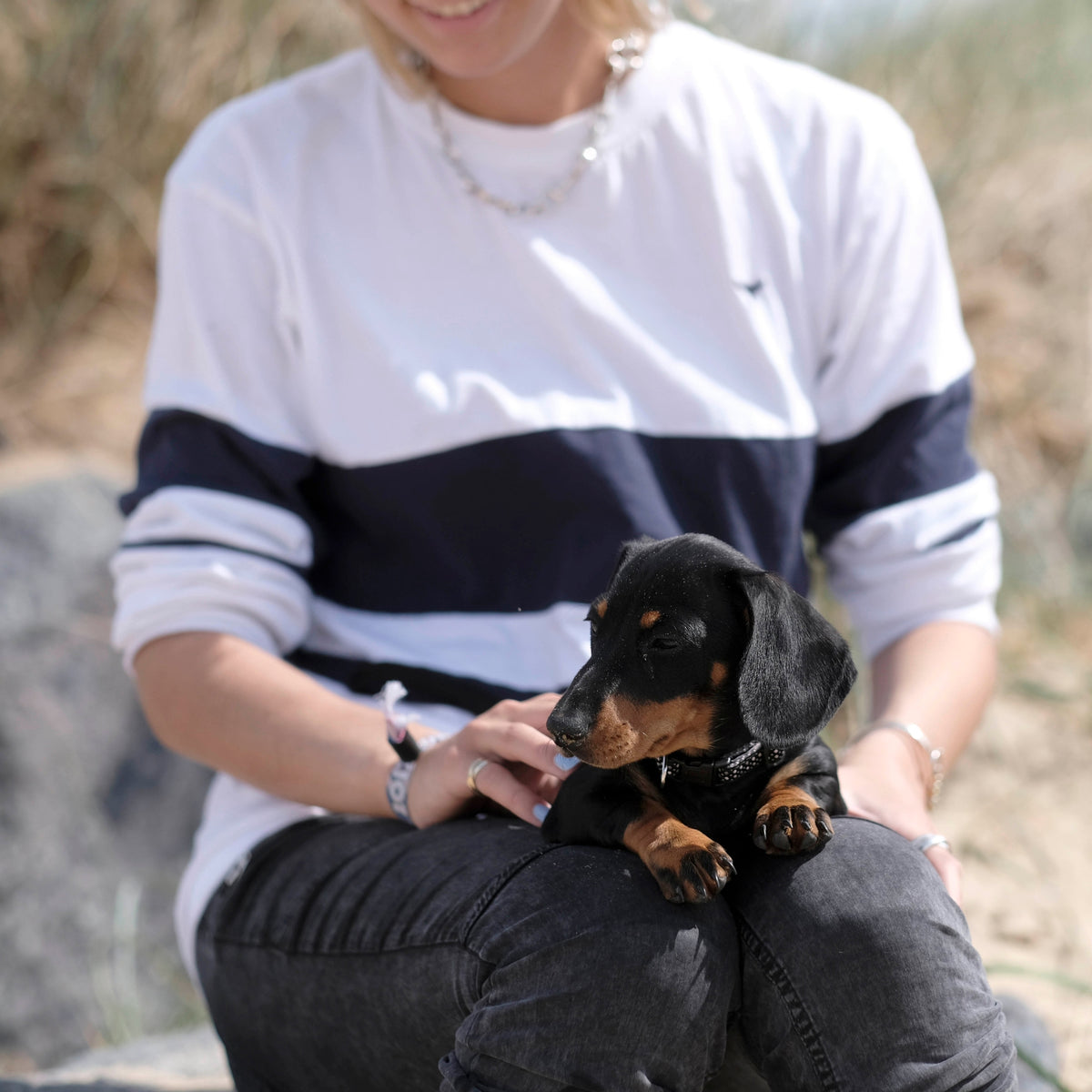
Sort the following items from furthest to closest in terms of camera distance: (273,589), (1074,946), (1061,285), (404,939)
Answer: (1061,285) → (1074,946) → (273,589) → (404,939)

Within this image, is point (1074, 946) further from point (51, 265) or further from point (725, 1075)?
point (51, 265)

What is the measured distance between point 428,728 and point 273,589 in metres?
0.32

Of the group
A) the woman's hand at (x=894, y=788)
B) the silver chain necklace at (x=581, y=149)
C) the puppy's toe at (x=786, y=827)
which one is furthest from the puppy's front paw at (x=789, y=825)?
the silver chain necklace at (x=581, y=149)

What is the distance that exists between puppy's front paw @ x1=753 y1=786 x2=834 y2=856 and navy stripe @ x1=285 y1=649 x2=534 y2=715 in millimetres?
486

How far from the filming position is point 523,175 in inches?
76.8

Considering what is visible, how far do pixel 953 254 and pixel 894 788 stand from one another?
12.6ft

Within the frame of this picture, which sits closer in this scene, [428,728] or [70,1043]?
[428,728]

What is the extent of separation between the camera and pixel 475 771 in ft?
5.01

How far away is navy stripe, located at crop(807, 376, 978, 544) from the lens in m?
1.93

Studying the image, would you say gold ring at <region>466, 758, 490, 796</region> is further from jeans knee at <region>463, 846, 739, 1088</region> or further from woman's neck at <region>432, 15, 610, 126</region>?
woman's neck at <region>432, 15, 610, 126</region>

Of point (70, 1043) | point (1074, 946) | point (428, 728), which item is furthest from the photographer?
point (1074, 946)

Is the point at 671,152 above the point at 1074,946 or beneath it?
above

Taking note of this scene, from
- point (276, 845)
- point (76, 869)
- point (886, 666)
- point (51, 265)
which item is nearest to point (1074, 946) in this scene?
point (886, 666)

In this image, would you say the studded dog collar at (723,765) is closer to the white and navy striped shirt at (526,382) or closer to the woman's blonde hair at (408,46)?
the white and navy striped shirt at (526,382)
